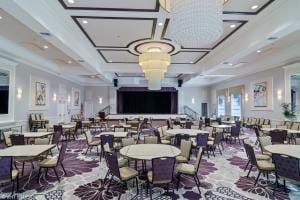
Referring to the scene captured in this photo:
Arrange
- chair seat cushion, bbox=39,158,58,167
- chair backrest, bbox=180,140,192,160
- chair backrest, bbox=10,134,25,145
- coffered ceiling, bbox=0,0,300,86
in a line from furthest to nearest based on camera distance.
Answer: chair backrest, bbox=10,134,25,145, coffered ceiling, bbox=0,0,300,86, chair backrest, bbox=180,140,192,160, chair seat cushion, bbox=39,158,58,167

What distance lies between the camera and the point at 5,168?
3832 millimetres

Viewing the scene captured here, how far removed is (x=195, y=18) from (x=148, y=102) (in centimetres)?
2253

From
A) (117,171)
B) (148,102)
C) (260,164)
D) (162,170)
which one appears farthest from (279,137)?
(148,102)

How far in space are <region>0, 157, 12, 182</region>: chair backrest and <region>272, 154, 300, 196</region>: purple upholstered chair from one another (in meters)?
4.88

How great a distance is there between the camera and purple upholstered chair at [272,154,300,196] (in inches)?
145

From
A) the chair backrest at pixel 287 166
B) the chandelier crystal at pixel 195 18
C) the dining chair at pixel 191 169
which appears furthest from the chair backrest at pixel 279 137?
the chandelier crystal at pixel 195 18

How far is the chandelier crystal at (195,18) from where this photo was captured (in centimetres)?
297

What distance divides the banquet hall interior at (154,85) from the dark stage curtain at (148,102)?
795 centimetres

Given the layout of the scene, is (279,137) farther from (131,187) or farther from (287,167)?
(131,187)

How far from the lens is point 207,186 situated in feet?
15.5

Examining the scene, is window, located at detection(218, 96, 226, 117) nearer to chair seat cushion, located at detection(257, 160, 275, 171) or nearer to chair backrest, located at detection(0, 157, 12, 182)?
chair seat cushion, located at detection(257, 160, 275, 171)

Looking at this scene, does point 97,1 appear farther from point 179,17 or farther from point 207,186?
point 207,186

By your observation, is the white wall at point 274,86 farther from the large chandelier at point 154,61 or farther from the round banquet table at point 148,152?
the round banquet table at point 148,152

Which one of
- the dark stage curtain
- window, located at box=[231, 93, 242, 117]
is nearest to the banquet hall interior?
window, located at box=[231, 93, 242, 117]
